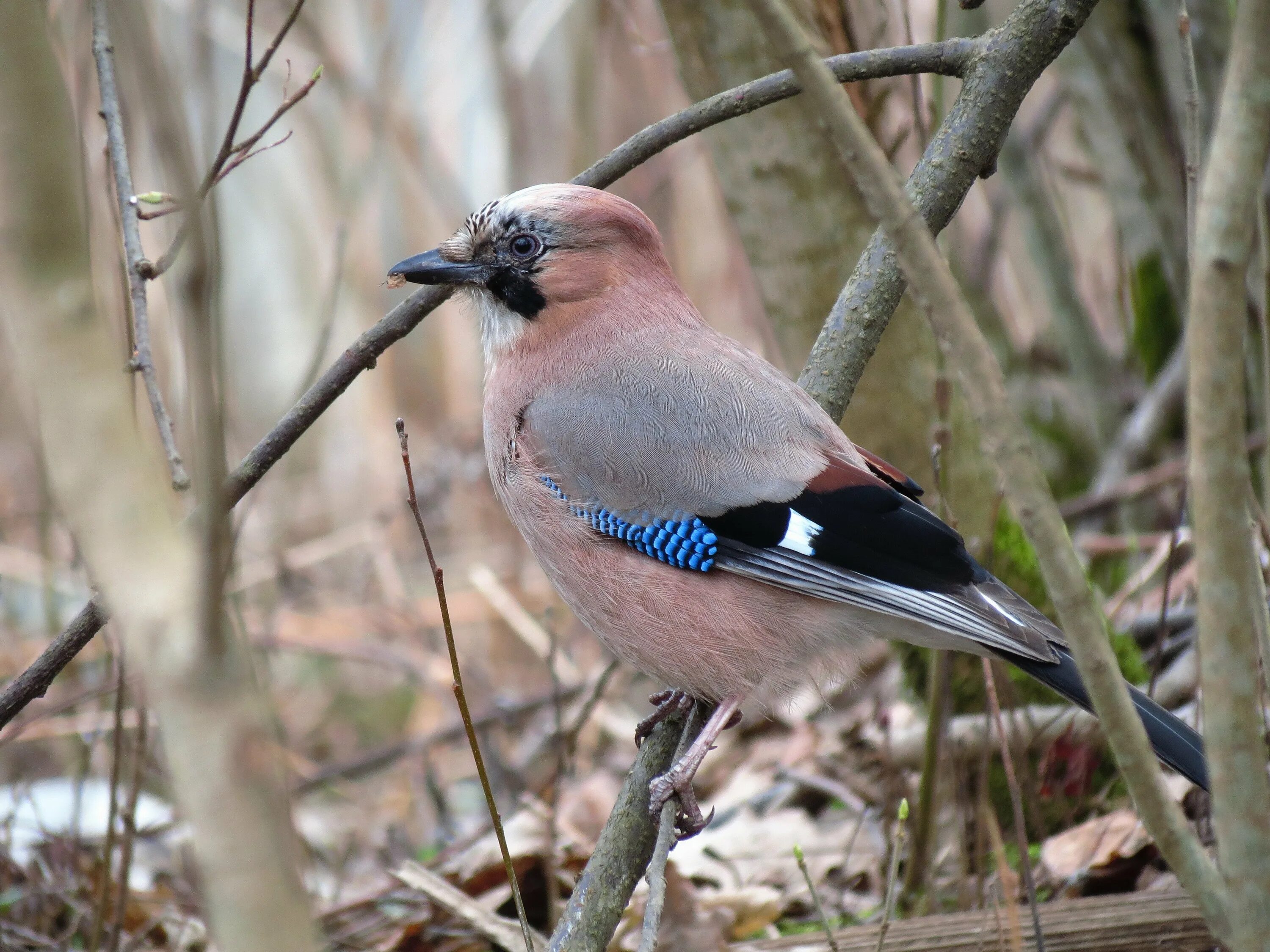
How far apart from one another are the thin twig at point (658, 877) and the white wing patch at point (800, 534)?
26.4 inches

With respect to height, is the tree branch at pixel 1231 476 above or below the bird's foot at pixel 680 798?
→ above

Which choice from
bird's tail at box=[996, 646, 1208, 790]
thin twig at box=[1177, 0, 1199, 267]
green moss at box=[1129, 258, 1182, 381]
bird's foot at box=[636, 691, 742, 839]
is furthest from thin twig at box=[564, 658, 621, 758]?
green moss at box=[1129, 258, 1182, 381]

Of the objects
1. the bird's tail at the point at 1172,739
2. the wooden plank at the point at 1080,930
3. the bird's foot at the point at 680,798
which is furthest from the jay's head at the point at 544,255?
→ the wooden plank at the point at 1080,930

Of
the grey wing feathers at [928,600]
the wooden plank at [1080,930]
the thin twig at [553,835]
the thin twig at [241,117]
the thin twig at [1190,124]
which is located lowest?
the wooden plank at [1080,930]

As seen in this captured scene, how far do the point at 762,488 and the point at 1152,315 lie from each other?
9.97 ft

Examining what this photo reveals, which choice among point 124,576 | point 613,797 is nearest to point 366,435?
point 613,797

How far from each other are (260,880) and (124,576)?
0.36 m

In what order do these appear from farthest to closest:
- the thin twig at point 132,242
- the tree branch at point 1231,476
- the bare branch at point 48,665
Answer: the bare branch at point 48,665
the thin twig at point 132,242
the tree branch at point 1231,476

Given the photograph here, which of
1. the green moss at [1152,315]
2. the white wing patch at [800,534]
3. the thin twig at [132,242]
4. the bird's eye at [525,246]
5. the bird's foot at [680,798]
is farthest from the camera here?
the green moss at [1152,315]

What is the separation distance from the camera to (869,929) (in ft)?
9.33

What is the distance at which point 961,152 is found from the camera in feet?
9.05

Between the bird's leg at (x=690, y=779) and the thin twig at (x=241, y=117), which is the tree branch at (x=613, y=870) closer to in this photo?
the bird's leg at (x=690, y=779)

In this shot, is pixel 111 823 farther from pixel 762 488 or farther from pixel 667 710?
pixel 762 488

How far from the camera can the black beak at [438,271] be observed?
11.0ft
